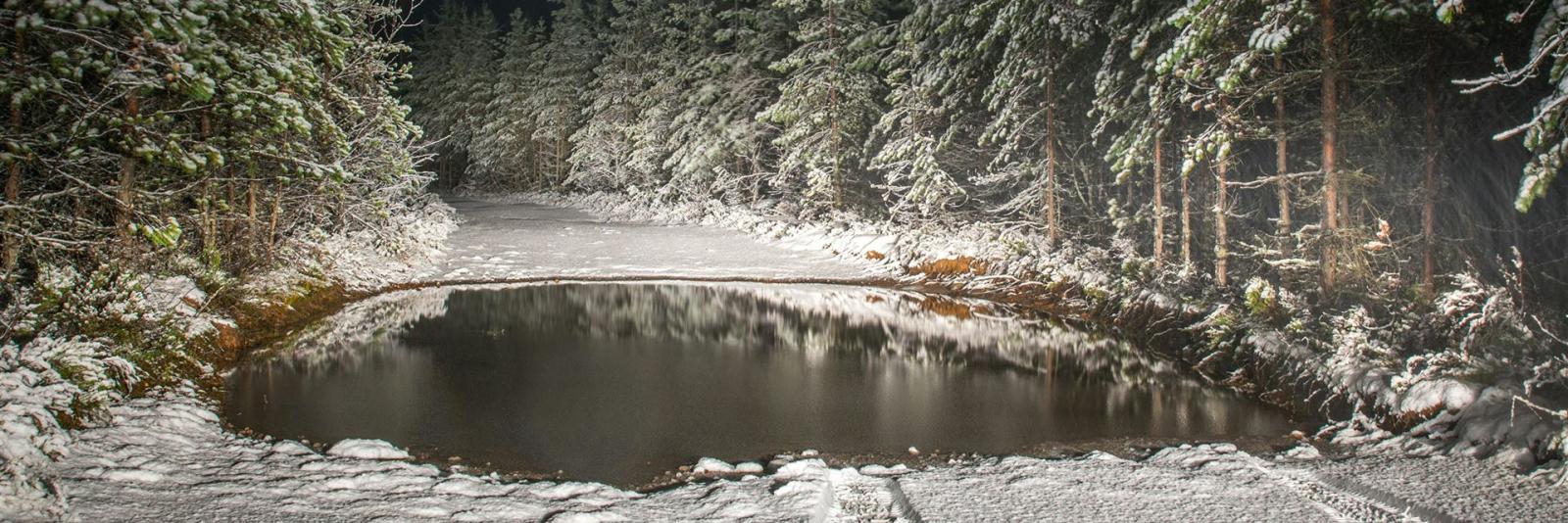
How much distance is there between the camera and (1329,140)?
32.1ft

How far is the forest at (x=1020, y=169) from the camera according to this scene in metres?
6.70

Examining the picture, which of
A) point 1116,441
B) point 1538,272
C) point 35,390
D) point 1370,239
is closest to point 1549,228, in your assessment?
point 1538,272

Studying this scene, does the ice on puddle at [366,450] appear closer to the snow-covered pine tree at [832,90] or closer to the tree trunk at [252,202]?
the tree trunk at [252,202]

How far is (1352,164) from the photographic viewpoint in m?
12.1

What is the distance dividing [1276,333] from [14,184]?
40.7 feet

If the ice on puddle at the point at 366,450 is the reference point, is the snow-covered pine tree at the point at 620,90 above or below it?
above

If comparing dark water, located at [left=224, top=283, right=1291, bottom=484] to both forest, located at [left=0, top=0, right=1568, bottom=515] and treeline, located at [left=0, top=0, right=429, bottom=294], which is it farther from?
treeline, located at [left=0, top=0, right=429, bottom=294]

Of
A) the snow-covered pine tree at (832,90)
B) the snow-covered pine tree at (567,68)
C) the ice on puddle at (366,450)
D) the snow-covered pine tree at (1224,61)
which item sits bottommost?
the ice on puddle at (366,450)

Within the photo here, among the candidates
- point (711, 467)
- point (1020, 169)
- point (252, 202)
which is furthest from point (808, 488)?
point (1020, 169)

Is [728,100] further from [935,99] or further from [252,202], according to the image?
[252,202]

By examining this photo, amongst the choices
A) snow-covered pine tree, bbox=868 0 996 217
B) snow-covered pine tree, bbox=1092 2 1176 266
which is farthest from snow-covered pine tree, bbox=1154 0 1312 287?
snow-covered pine tree, bbox=868 0 996 217

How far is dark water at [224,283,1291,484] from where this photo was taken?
7.29m

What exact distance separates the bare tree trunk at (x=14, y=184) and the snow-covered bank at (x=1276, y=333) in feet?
36.2

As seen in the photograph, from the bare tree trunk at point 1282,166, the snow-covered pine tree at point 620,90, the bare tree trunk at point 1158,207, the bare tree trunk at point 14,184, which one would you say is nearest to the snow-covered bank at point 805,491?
the bare tree trunk at point 14,184
